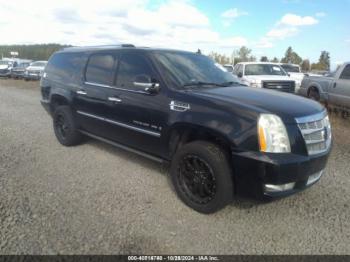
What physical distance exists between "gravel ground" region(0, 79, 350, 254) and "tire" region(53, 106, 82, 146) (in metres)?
0.70

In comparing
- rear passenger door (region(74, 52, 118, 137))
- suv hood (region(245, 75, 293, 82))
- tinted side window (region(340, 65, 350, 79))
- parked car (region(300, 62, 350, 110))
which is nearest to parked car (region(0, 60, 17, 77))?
suv hood (region(245, 75, 293, 82))

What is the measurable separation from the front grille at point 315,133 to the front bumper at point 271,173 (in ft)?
0.38

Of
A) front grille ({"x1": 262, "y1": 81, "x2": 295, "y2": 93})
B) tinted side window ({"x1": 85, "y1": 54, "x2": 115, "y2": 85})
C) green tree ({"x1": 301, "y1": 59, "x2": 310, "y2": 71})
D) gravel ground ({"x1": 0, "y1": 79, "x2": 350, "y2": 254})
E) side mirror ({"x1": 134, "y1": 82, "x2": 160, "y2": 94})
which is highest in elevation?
green tree ({"x1": 301, "y1": 59, "x2": 310, "y2": 71})

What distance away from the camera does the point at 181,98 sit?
11.4 feet

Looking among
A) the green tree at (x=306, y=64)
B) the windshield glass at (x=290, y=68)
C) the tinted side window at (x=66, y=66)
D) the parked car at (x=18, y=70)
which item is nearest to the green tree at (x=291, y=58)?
the green tree at (x=306, y=64)

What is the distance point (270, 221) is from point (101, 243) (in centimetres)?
181

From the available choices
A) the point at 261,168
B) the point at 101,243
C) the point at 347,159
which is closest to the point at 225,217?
the point at 261,168

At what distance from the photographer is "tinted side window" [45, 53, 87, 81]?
517 centimetres

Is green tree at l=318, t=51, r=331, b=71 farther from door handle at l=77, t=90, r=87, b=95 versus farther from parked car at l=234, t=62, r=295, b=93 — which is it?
door handle at l=77, t=90, r=87, b=95

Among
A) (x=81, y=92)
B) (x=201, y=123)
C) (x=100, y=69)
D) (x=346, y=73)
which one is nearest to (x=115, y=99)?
(x=100, y=69)

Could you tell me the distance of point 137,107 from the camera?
395cm

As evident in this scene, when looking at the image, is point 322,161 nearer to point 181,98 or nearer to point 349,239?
point 349,239

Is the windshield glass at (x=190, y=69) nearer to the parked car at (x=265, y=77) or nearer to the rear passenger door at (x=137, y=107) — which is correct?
the rear passenger door at (x=137, y=107)

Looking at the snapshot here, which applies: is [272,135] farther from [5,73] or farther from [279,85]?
[5,73]
